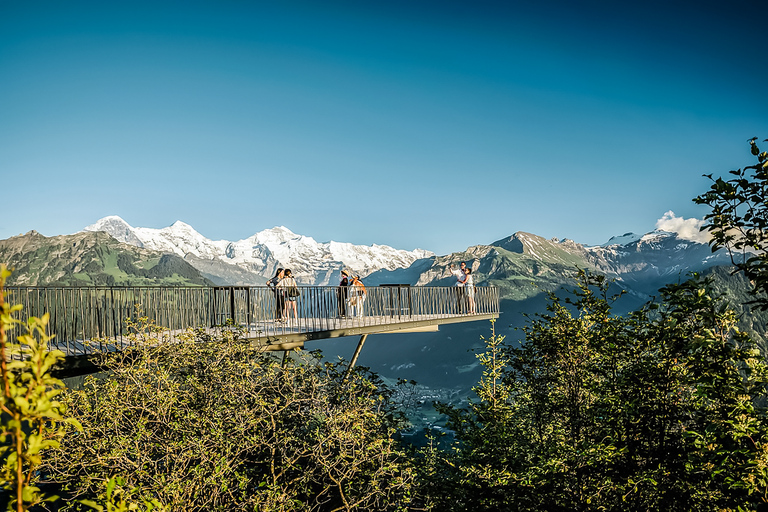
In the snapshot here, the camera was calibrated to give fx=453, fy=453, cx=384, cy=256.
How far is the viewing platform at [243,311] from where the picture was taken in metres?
11.5

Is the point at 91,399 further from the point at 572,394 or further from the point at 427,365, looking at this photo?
the point at 427,365

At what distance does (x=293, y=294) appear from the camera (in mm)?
16281

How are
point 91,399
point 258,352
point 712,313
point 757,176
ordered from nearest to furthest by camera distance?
point 757,176 → point 712,313 → point 91,399 → point 258,352

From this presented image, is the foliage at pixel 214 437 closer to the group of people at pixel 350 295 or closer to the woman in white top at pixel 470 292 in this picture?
the group of people at pixel 350 295

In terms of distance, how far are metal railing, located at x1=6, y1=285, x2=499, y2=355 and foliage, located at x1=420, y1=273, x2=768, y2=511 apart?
272 inches

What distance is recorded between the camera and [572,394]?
8.16 m

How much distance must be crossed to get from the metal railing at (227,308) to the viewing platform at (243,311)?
0.09 ft

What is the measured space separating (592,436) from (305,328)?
10006 millimetres

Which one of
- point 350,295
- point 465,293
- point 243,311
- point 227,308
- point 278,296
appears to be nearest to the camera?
point 227,308

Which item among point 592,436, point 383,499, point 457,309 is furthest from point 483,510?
point 457,309

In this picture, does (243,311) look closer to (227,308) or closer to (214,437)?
(227,308)

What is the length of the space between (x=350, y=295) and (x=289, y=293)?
2.72 metres

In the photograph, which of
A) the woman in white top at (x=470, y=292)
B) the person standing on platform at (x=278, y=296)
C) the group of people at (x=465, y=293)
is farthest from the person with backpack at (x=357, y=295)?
the woman in white top at (x=470, y=292)

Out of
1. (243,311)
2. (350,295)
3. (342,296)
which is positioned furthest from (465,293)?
(243,311)
